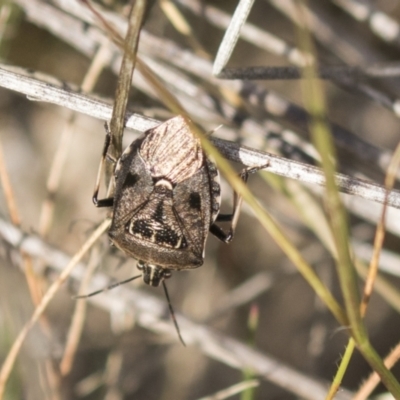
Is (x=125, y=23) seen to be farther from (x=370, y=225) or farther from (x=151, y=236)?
(x=370, y=225)

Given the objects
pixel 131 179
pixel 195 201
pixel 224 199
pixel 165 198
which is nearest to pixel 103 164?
pixel 131 179

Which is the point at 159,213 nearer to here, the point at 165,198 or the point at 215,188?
the point at 165,198

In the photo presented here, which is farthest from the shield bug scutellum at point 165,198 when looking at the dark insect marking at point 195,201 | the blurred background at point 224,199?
the blurred background at point 224,199

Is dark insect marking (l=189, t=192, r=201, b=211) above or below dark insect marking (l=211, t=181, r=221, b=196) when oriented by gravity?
below

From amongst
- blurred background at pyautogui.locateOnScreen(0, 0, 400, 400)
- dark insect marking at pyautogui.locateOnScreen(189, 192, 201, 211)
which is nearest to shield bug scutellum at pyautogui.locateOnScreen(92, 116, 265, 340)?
dark insect marking at pyautogui.locateOnScreen(189, 192, 201, 211)

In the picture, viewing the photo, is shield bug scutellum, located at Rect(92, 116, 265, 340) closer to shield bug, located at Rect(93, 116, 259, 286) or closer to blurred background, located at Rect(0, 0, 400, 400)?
shield bug, located at Rect(93, 116, 259, 286)

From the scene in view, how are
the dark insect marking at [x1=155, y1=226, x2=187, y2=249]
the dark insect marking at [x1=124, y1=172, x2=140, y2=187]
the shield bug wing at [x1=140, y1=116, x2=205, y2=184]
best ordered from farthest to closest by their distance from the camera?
the dark insect marking at [x1=155, y1=226, x2=187, y2=249], the dark insect marking at [x1=124, y1=172, x2=140, y2=187], the shield bug wing at [x1=140, y1=116, x2=205, y2=184]

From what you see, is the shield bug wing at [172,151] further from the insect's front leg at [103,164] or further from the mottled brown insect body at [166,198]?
the insect's front leg at [103,164]

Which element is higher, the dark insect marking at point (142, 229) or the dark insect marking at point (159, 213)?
the dark insect marking at point (159, 213)
